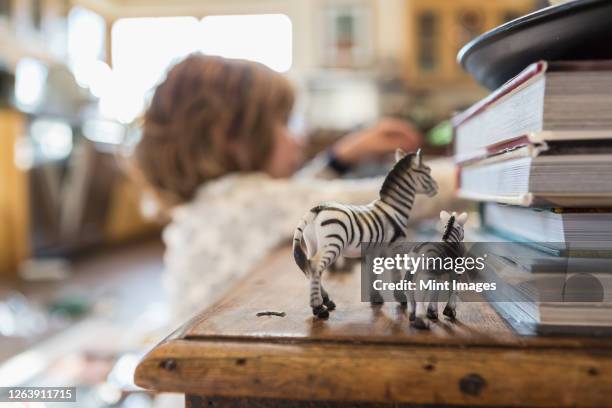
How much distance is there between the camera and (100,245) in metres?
4.75

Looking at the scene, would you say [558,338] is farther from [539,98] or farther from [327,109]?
[327,109]

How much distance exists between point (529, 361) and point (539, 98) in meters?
0.15

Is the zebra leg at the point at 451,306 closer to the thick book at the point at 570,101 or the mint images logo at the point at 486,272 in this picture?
the mint images logo at the point at 486,272

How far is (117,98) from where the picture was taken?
5.30 meters

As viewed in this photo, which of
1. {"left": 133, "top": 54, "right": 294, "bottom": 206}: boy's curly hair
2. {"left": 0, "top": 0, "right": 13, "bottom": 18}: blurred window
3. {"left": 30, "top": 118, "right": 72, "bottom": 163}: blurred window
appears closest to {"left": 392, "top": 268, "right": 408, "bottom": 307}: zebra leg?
{"left": 133, "top": 54, "right": 294, "bottom": 206}: boy's curly hair

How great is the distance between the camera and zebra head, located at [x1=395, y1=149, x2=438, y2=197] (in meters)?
0.38

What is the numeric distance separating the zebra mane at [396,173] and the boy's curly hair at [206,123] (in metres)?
0.71

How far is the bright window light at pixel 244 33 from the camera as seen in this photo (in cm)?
511

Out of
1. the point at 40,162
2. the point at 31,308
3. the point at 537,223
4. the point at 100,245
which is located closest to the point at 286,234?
the point at 537,223

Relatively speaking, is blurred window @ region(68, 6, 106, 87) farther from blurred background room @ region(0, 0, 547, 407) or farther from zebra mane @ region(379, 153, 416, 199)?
zebra mane @ region(379, 153, 416, 199)

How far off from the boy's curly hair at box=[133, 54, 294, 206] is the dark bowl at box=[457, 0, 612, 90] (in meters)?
0.70

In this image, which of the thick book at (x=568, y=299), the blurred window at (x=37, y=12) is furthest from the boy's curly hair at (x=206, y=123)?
the blurred window at (x=37, y=12)

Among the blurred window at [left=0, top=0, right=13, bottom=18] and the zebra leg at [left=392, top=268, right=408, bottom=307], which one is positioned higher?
the blurred window at [left=0, top=0, right=13, bottom=18]

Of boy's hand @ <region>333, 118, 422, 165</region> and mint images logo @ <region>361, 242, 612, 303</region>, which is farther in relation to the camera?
boy's hand @ <region>333, 118, 422, 165</region>
